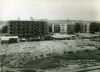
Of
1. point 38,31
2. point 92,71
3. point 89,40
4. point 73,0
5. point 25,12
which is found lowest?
point 92,71

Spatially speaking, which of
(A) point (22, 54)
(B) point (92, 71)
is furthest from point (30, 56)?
(B) point (92, 71)

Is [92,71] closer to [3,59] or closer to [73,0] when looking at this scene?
[73,0]

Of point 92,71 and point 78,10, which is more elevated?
point 78,10

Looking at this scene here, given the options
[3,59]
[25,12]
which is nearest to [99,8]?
[25,12]

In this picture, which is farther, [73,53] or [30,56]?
[73,53]

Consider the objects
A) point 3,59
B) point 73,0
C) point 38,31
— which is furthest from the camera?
→ point 73,0

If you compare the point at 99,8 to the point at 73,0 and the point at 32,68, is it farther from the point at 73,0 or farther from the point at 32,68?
the point at 32,68

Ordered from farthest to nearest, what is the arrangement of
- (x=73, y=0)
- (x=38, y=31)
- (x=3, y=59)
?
1. (x=73, y=0)
2. (x=38, y=31)
3. (x=3, y=59)
